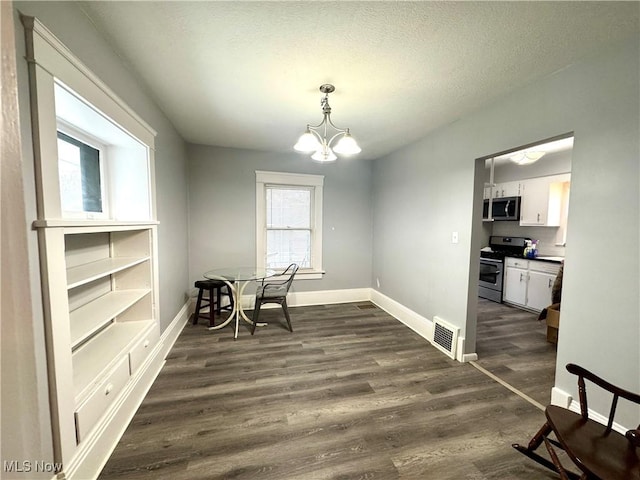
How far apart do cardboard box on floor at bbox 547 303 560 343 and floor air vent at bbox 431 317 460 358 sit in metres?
1.26

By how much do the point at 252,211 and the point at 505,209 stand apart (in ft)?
14.6

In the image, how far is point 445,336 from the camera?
2811 mm

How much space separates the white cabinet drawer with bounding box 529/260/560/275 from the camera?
149 inches

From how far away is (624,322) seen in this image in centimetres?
151

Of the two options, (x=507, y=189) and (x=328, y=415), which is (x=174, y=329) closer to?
(x=328, y=415)

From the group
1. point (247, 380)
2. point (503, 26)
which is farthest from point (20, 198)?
point (247, 380)

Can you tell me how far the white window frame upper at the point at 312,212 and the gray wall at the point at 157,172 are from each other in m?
1.03

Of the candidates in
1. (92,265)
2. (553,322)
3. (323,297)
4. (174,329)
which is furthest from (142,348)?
(553,322)

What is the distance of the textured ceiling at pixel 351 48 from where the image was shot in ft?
4.38

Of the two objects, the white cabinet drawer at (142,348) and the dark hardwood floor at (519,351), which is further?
the dark hardwood floor at (519,351)

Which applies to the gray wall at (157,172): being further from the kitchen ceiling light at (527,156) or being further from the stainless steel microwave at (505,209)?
the stainless steel microwave at (505,209)

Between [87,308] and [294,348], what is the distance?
1834 millimetres

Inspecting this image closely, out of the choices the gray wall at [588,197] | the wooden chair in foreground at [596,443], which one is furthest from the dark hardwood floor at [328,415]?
the gray wall at [588,197]

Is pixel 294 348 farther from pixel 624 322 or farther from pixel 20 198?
pixel 20 198
